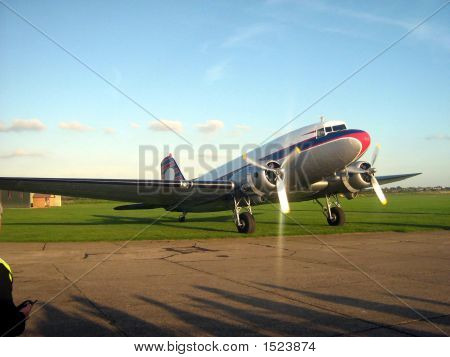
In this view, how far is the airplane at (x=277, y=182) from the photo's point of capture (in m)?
17.1

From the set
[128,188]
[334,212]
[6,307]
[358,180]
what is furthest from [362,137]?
[6,307]

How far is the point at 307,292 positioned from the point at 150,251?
7.33 meters

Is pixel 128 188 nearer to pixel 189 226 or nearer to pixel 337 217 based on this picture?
pixel 189 226

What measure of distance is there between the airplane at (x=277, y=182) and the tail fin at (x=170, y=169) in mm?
7918

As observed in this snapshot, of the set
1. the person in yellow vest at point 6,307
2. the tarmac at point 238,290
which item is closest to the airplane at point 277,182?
the tarmac at point 238,290

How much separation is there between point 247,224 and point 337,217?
5.70m

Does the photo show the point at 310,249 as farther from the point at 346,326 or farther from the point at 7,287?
the point at 7,287

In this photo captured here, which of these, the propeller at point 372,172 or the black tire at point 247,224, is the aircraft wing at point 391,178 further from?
the black tire at point 247,224

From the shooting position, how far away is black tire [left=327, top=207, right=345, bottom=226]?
2123cm

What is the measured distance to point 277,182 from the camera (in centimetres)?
1758

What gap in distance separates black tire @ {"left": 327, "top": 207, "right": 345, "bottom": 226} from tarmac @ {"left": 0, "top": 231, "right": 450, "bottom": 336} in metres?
7.44

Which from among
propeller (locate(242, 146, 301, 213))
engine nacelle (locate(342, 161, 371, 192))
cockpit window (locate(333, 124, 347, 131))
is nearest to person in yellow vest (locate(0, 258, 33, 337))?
propeller (locate(242, 146, 301, 213))

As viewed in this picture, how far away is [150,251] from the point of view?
13.2 m

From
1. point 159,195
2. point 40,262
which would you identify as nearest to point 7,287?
point 40,262
